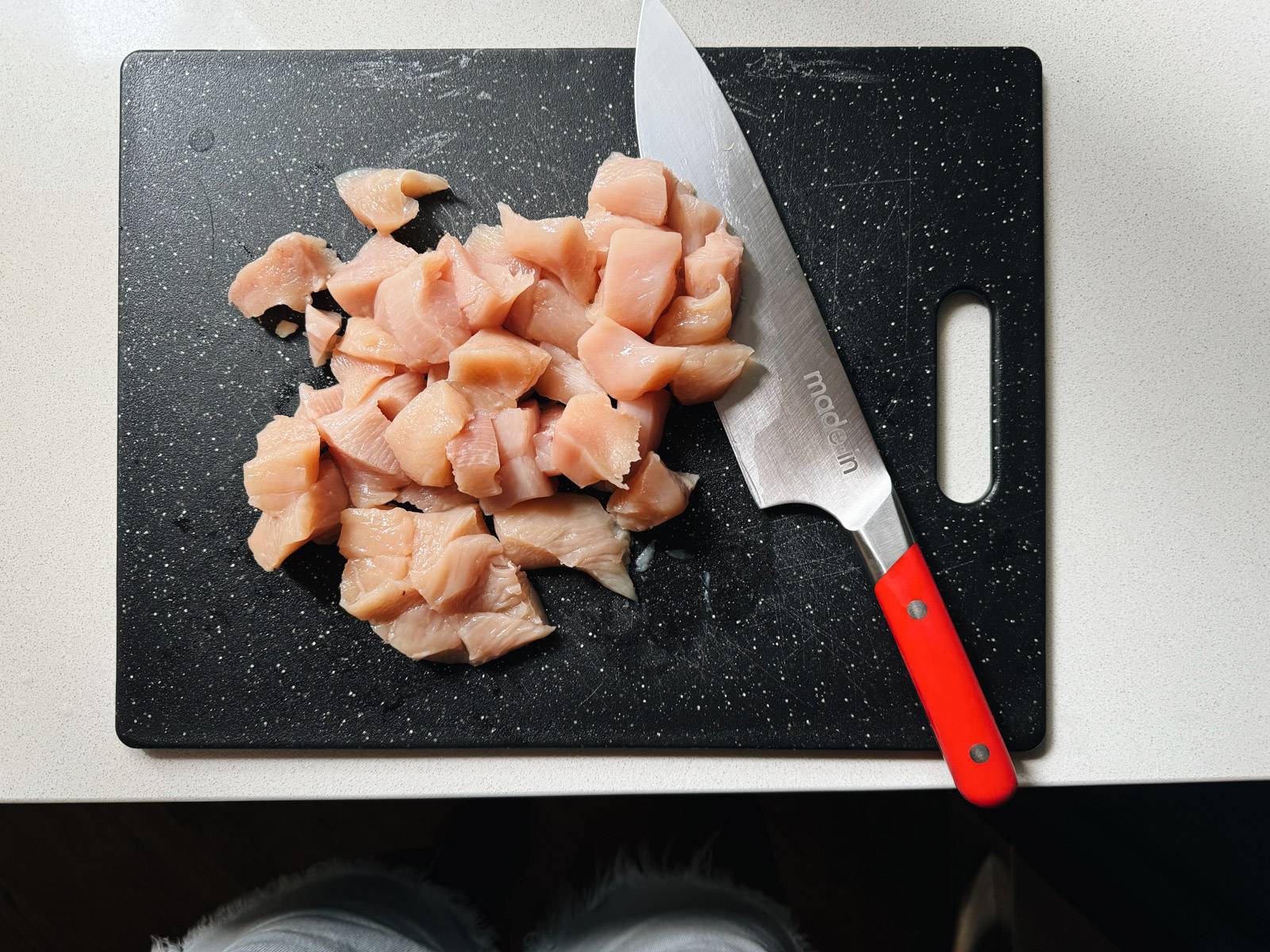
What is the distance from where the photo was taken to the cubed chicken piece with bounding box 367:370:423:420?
992 millimetres

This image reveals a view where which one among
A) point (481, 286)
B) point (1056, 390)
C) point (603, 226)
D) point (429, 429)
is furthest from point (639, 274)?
point (1056, 390)

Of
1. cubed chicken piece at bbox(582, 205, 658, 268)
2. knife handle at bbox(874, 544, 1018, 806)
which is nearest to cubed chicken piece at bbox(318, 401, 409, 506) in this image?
cubed chicken piece at bbox(582, 205, 658, 268)

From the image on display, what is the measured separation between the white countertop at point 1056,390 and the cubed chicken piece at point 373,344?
0.34m

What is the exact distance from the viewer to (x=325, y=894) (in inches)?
51.5

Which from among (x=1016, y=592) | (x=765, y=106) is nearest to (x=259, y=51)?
(x=765, y=106)

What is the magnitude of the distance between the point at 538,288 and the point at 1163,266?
2.54 ft

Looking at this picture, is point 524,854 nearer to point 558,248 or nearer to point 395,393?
point 395,393

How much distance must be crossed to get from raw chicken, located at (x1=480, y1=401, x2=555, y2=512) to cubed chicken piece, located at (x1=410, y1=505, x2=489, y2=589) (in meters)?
0.03

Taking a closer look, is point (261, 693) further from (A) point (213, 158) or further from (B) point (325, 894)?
(A) point (213, 158)

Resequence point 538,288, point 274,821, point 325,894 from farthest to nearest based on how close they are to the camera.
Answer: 1. point 274,821
2. point 325,894
3. point 538,288

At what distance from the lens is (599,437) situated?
37.4 inches

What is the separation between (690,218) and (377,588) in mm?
570

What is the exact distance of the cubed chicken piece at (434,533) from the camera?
970 mm

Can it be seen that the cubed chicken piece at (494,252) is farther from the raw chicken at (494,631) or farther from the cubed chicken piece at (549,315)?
the raw chicken at (494,631)
